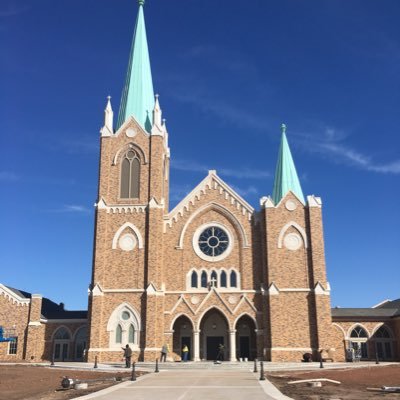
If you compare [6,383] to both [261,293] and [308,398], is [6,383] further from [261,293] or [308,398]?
[261,293]

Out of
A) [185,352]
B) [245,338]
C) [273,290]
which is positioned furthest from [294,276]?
[185,352]

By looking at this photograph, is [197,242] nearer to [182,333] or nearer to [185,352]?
[182,333]

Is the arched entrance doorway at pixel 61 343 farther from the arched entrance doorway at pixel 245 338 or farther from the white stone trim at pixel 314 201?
the white stone trim at pixel 314 201

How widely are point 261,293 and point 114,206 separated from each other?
13.6 m

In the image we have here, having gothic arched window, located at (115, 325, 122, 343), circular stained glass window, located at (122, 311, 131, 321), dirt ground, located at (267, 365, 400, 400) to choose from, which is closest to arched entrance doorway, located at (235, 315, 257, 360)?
circular stained glass window, located at (122, 311, 131, 321)

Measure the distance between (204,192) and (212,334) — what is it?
11529 mm

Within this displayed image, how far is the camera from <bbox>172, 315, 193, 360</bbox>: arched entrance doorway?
135 feet

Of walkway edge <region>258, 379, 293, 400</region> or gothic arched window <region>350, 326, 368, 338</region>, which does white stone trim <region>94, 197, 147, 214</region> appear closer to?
gothic arched window <region>350, 326, 368, 338</region>

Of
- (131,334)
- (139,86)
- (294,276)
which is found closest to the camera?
(131,334)

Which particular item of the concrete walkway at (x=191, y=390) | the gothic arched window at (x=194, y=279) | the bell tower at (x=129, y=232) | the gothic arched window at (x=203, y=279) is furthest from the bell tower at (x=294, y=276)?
the concrete walkway at (x=191, y=390)

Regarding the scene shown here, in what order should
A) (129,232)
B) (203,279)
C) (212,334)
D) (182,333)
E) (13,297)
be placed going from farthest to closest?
(13,297)
(212,334)
(129,232)
(203,279)
(182,333)

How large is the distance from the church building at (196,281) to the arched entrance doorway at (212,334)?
0.08 metres

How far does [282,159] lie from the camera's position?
44781mm

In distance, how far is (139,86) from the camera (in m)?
48.2
